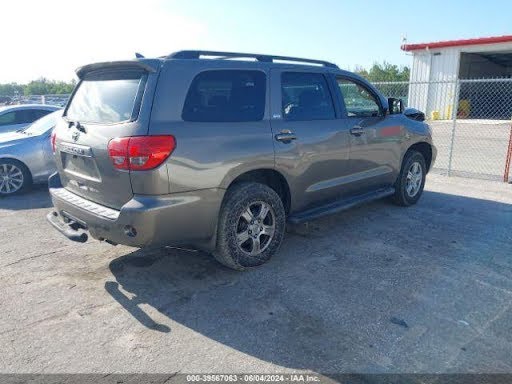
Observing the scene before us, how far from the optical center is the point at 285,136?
13.4 ft

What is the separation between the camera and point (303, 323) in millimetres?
3164

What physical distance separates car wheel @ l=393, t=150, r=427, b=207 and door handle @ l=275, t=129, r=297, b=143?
7.95 feet

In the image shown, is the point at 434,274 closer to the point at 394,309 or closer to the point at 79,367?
the point at 394,309

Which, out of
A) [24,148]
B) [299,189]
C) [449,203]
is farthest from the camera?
[24,148]

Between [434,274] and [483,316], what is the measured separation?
0.72 meters

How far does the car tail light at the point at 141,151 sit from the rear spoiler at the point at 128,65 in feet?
1.96

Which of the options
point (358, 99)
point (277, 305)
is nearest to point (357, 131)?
point (358, 99)

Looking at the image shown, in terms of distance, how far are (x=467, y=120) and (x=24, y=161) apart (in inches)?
930

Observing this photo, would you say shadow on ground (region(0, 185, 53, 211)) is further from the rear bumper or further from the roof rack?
the roof rack

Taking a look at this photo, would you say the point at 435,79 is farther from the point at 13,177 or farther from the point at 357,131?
the point at 13,177

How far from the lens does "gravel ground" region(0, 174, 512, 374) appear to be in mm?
2779

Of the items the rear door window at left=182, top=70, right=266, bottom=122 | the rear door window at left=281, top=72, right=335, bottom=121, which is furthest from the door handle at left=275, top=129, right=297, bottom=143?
the rear door window at left=182, top=70, right=266, bottom=122

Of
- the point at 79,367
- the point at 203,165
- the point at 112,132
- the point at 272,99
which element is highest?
the point at 272,99

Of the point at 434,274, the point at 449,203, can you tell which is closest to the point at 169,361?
the point at 434,274
